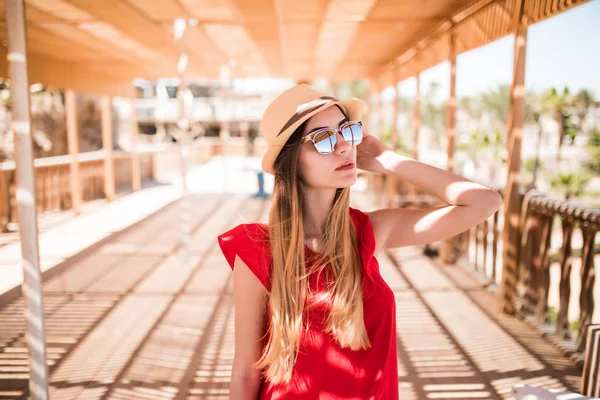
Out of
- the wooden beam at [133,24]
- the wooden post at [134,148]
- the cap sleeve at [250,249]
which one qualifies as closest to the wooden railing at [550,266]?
the cap sleeve at [250,249]

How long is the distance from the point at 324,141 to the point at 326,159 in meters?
0.05

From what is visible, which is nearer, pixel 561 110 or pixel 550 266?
pixel 550 266

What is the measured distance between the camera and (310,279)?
1327 mm

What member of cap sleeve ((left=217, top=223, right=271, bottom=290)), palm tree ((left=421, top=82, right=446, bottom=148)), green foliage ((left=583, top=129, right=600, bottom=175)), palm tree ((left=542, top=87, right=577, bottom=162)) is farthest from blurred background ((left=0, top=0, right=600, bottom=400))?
palm tree ((left=421, top=82, right=446, bottom=148))

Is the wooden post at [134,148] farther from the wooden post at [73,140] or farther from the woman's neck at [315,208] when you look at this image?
the woman's neck at [315,208]

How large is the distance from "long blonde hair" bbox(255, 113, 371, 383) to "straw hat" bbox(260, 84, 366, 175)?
0.04 meters

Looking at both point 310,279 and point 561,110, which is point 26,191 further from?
point 561,110

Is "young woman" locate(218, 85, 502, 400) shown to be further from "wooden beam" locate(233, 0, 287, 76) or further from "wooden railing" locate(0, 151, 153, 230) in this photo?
"wooden railing" locate(0, 151, 153, 230)

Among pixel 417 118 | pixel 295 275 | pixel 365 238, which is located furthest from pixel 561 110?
pixel 295 275

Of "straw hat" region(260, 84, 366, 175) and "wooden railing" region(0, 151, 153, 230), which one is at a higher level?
"straw hat" region(260, 84, 366, 175)

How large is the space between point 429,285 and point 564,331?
1.61 m

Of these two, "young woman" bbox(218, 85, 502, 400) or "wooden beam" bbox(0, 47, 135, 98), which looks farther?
"wooden beam" bbox(0, 47, 135, 98)

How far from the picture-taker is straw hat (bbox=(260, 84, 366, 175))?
128 centimetres

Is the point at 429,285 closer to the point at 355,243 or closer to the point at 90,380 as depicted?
the point at 90,380
